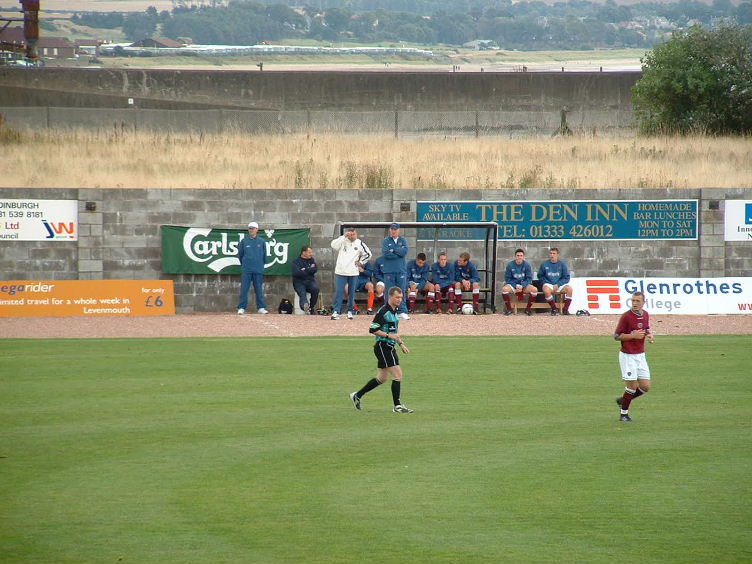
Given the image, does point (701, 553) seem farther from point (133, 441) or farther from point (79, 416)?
point (79, 416)

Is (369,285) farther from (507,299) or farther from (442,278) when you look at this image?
(507,299)

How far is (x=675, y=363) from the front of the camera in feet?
60.9

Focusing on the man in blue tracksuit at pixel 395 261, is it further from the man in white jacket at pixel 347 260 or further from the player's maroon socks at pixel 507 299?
the player's maroon socks at pixel 507 299

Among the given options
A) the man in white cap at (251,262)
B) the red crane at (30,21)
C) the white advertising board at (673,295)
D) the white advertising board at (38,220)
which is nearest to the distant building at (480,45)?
the red crane at (30,21)

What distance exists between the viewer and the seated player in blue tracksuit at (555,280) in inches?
1023

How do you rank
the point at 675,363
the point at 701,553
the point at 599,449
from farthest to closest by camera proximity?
the point at 675,363 < the point at 599,449 < the point at 701,553

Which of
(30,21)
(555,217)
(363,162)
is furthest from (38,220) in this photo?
(30,21)

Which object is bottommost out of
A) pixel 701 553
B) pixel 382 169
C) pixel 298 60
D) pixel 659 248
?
pixel 701 553

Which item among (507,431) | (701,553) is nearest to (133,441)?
(507,431)

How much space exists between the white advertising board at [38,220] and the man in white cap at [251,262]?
464cm

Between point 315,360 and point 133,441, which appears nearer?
point 133,441

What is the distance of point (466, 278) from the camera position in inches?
1033

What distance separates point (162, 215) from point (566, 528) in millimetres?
19937

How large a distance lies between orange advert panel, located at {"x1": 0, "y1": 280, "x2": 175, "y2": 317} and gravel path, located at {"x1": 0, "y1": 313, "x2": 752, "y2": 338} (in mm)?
403
